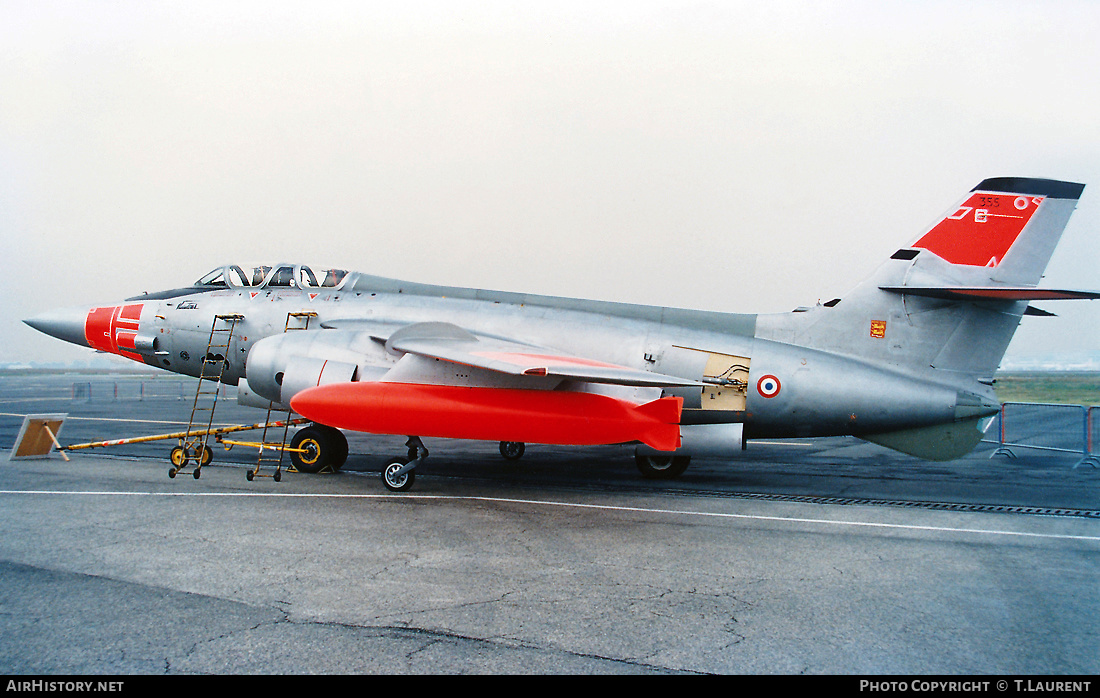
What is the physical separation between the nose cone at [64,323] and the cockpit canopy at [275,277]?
2.23 m

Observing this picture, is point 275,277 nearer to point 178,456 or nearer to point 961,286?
point 178,456

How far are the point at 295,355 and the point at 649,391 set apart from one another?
4.93 metres

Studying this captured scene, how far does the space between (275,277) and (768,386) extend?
8.20 meters

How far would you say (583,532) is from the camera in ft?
22.1

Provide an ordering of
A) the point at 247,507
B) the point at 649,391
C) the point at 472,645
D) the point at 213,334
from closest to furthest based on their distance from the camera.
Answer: the point at 472,645 → the point at 247,507 → the point at 649,391 → the point at 213,334

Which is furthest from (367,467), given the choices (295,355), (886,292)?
(886,292)

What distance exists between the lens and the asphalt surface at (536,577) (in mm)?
3713

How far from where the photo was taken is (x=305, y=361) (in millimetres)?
9148

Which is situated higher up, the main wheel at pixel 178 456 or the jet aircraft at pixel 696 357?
the jet aircraft at pixel 696 357

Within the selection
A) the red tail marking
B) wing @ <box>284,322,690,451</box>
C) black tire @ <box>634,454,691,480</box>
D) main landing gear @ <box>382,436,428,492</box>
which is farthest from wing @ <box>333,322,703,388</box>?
Answer: the red tail marking

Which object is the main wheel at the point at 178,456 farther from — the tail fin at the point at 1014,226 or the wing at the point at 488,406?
the tail fin at the point at 1014,226

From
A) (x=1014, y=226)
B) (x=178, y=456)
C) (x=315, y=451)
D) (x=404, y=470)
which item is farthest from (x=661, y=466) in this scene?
(x=178, y=456)
